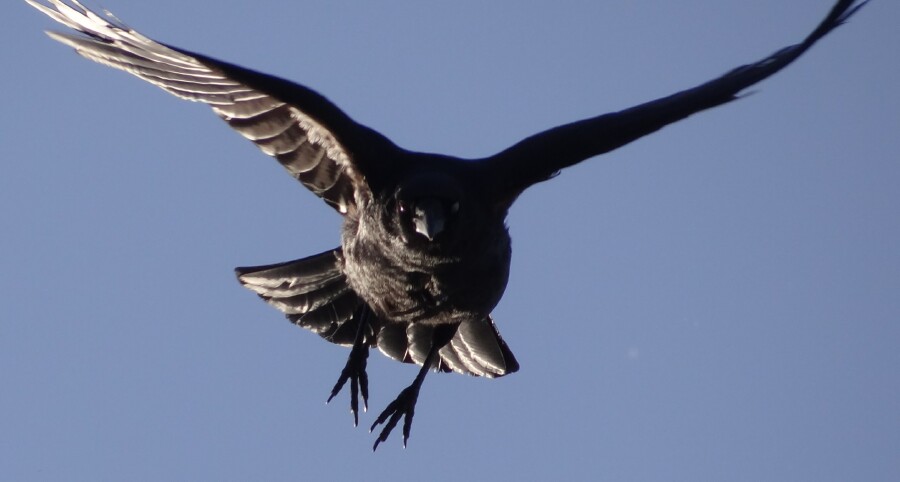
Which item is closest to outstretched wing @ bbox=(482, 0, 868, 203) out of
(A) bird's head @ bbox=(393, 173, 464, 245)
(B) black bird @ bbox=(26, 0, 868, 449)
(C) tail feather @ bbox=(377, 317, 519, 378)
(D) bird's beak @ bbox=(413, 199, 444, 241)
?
(B) black bird @ bbox=(26, 0, 868, 449)

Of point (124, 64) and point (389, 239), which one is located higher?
point (124, 64)

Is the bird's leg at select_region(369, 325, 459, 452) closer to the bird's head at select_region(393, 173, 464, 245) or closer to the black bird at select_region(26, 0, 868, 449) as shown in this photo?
the black bird at select_region(26, 0, 868, 449)

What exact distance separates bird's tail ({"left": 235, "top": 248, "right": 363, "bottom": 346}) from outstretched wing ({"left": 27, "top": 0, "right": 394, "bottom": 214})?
52cm

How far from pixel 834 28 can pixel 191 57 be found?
3.89 metres

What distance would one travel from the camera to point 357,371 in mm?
8797

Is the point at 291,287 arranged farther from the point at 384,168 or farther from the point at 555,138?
the point at 555,138

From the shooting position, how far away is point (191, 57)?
7.70m

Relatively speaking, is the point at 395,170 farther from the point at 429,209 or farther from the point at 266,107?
the point at 266,107

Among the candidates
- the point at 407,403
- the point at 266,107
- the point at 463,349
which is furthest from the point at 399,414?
the point at 266,107

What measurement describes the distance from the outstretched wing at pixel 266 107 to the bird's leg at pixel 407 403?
3.46 ft

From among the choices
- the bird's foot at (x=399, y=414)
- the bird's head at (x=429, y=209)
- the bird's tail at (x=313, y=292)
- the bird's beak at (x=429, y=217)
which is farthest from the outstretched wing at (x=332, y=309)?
the bird's beak at (x=429, y=217)

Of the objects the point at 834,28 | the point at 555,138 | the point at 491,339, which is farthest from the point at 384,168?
the point at 834,28

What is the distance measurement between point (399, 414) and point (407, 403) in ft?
0.32

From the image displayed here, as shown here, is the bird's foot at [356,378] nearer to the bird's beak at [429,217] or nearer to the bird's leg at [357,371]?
the bird's leg at [357,371]
